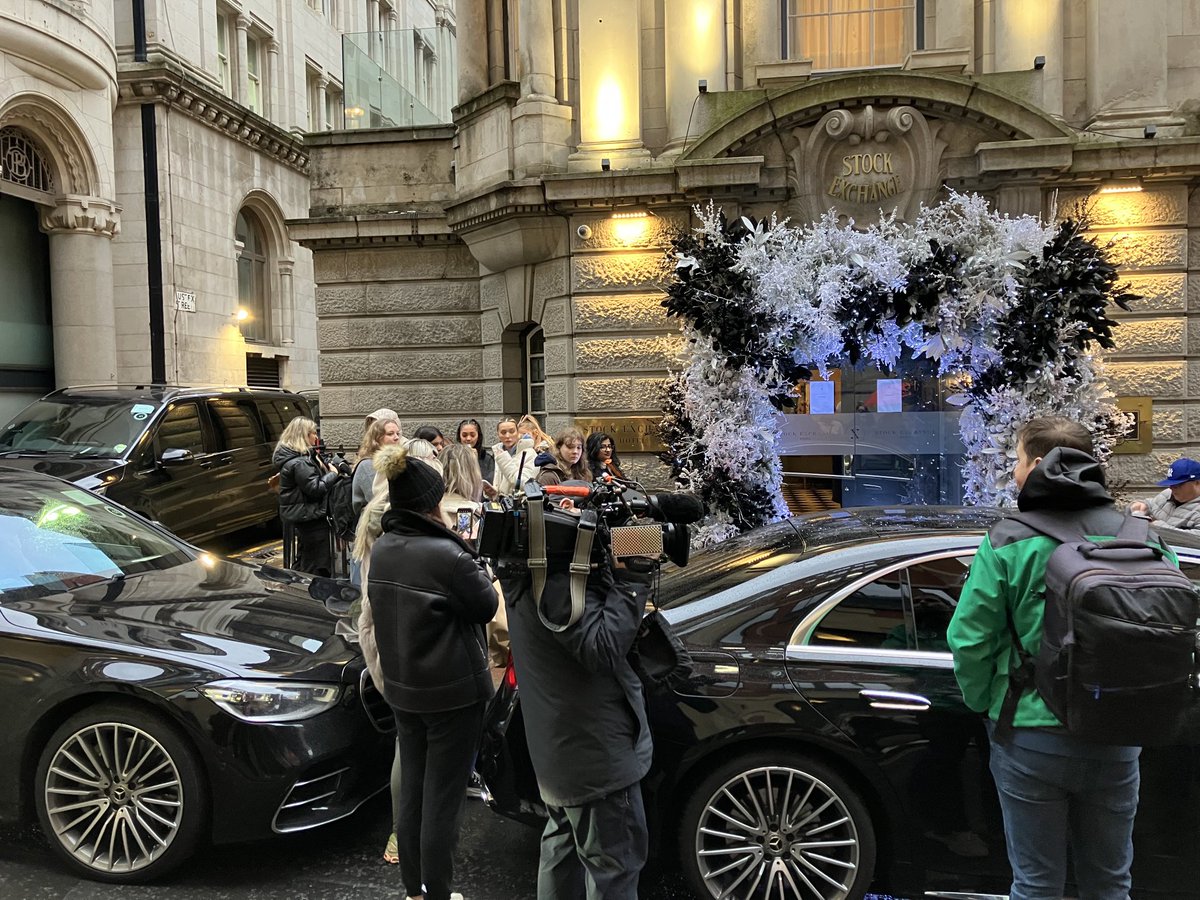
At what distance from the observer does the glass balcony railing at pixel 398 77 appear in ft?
40.6

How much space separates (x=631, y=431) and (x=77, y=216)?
15956 mm

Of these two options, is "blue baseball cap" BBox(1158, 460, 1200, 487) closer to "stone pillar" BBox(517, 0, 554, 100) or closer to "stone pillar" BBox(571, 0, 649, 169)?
"stone pillar" BBox(571, 0, 649, 169)

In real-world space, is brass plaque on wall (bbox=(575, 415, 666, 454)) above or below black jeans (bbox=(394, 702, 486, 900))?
above

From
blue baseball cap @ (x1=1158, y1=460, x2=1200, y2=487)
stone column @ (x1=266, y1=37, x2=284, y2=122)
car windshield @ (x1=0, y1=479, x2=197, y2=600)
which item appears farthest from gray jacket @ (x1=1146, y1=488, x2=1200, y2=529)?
stone column @ (x1=266, y1=37, x2=284, y2=122)

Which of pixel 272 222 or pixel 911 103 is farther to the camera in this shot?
pixel 272 222

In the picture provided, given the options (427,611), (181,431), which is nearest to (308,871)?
(427,611)

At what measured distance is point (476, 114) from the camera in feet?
35.4

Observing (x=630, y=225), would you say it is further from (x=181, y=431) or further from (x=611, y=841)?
(x=611, y=841)

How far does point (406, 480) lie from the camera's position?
301 cm

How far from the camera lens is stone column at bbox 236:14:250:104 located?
24.1 metres

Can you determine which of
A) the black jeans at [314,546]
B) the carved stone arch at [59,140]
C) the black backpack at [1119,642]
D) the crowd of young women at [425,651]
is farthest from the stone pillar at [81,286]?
the black backpack at [1119,642]

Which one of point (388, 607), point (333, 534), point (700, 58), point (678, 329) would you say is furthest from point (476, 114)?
point (388, 607)

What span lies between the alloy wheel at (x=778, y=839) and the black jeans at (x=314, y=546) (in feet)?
16.3

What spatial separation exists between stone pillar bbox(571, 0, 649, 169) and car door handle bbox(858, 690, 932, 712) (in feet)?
26.4
